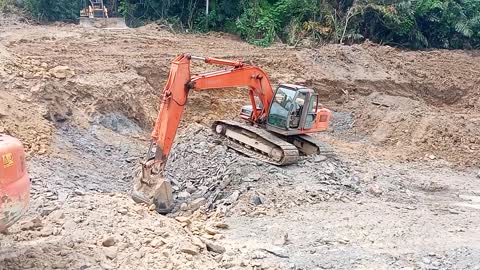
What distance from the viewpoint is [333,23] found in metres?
23.9

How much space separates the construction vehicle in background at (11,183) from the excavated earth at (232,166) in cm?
A: 92

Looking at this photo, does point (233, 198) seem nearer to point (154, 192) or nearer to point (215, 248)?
point (154, 192)

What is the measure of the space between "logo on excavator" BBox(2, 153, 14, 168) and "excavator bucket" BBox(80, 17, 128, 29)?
18364 millimetres

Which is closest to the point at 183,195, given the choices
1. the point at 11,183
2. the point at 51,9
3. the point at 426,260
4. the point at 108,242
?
the point at 108,242

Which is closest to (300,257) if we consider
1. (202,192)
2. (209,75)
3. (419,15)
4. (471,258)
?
(471,258)

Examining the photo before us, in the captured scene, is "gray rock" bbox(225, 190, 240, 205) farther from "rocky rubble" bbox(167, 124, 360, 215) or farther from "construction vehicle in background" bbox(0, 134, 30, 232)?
"construction vehicle in background" bbox(0, 134, 30, 232)

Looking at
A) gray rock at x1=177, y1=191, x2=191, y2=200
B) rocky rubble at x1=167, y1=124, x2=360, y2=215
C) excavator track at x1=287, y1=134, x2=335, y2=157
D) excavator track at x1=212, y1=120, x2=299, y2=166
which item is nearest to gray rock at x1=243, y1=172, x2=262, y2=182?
rocky rubble at x1=167, y1=124, x2=360, y2=215

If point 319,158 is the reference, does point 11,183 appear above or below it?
above

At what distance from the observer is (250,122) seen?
12945mm

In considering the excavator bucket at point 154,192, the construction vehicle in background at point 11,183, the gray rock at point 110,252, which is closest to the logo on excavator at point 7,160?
the construction vehicle in background at point 11,183

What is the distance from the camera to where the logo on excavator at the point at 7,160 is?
593cm

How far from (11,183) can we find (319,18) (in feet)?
63.7

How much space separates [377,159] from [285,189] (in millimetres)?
3962

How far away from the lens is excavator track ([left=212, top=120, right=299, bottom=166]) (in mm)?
11883
